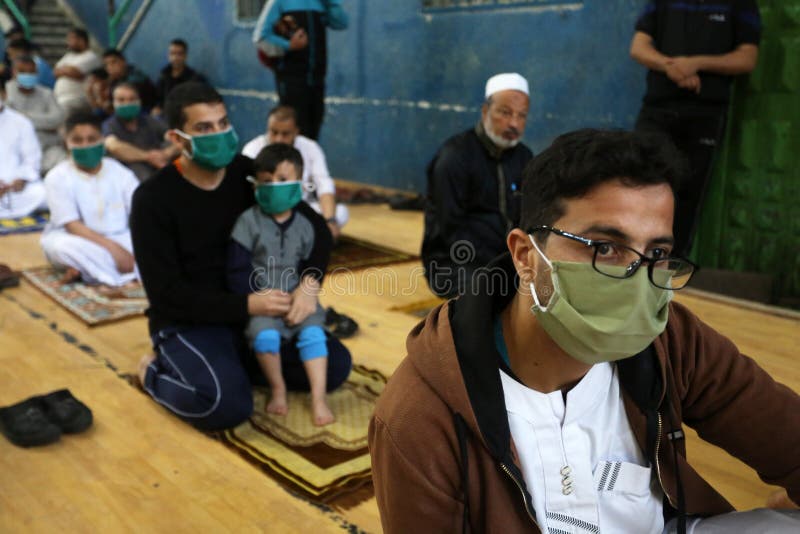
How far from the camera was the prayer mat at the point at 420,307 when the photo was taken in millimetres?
3910

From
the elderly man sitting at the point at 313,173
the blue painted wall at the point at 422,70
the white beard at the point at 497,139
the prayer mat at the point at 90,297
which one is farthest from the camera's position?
the blue painted wall at the point at 422,70

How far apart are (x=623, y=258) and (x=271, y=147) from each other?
1.88 m

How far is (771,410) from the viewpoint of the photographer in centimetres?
141

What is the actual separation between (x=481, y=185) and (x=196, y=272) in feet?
4.63

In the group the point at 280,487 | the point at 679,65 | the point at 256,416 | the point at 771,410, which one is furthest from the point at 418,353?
the point at 679,65

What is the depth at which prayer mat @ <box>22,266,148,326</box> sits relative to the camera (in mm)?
3791

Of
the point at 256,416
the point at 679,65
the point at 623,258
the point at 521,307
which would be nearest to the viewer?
the point at 623,258

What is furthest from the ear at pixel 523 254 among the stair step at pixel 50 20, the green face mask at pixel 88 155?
the stair step at pixel 50 20

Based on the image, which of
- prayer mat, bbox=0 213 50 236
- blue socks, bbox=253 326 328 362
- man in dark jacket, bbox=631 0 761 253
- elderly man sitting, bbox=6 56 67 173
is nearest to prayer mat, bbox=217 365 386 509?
blue socks, bbox=253 326 328 362

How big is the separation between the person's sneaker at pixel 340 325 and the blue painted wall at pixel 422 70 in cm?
251

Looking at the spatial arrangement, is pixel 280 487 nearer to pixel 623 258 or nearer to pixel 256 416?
pixel 256 416

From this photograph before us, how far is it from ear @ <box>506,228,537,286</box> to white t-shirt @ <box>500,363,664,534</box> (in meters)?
0.18

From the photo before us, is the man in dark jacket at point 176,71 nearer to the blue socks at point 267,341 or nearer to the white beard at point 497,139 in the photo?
the white beard at point 497,139

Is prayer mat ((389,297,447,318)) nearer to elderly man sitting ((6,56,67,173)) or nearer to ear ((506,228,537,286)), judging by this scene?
ear ((506,228,537,286))
